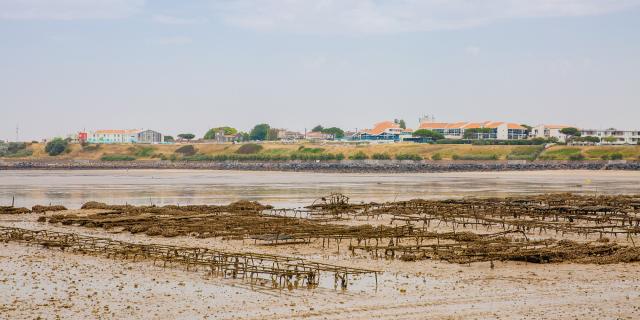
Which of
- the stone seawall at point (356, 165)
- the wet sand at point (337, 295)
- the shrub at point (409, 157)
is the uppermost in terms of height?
the shrub at point (409, 157)

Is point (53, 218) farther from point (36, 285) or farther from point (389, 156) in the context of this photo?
point (389, 156)

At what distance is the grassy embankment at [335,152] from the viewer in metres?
141

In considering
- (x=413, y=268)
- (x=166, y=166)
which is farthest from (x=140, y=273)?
(x=166, y=166)

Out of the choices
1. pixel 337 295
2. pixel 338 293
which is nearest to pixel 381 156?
pixel 338 293

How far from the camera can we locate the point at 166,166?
152375 mm

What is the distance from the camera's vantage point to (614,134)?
630 ft

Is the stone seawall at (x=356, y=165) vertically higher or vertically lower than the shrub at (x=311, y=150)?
lower

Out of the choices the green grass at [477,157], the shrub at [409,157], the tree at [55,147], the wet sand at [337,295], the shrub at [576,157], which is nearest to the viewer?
the wet sand at [337,295]

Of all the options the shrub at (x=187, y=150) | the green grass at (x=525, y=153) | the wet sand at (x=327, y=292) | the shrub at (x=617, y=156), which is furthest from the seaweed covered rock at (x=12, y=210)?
the shrub at (x=187, y=150)

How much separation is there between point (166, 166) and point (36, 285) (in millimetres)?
130721

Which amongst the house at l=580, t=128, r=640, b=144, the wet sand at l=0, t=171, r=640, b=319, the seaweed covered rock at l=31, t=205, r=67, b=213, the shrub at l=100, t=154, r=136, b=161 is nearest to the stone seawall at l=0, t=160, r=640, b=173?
the shrub at l=100, t=154, r=136, b=161

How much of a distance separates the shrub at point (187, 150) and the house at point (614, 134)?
94.3 metres

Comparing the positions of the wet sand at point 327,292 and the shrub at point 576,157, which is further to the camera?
the shrub at point 576,157

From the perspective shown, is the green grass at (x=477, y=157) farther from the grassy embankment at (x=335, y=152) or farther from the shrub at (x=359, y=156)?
the shrub at (x=359, y=156)
